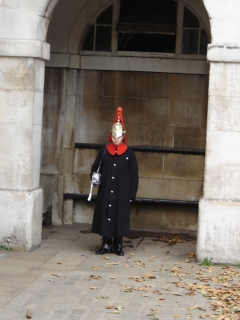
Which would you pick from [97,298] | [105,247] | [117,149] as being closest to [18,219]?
[105,247]

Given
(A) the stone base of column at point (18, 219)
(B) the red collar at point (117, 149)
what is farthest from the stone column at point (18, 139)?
(B) the red collar at point (117, 149)

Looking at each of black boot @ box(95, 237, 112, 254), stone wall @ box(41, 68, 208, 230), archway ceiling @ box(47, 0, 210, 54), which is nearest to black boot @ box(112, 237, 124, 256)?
black boot @ box(95, 237, 112, 254)

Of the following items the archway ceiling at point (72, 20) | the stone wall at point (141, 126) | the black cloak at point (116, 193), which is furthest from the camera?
the stone wall at point (141, 126)

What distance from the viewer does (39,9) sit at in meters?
10.1

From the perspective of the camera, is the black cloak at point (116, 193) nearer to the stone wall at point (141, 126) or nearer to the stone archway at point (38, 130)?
the stone archway at point (38, 130)

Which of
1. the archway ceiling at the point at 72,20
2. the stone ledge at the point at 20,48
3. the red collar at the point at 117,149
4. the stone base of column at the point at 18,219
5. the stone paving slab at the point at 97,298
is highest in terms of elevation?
the archway ceiling at the point at 72,20

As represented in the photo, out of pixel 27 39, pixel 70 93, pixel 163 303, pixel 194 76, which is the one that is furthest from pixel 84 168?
pixel 163 303

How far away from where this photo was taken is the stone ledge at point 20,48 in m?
10.1

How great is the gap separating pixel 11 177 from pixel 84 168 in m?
2.65

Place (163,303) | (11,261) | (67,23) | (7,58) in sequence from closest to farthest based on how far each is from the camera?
1. (163,303)
2. (11,261)
3. (7,58)
4. (67,23)

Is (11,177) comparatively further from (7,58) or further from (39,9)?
(39,9)

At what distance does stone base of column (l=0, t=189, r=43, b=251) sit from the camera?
399 inches

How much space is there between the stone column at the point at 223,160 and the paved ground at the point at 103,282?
1.15 ft

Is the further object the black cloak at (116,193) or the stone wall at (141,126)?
the stone wall at (141,126)
